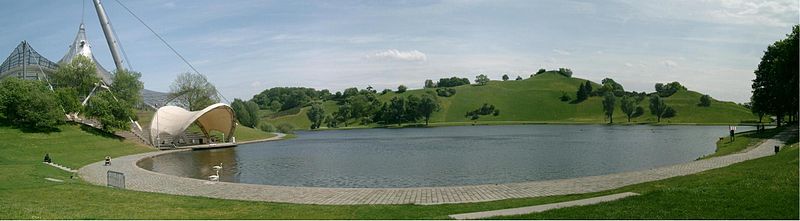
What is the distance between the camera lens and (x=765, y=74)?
5894 cm

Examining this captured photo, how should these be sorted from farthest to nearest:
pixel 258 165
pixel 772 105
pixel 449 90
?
pixel 449 90, pixel 772 105, pixel 258 165

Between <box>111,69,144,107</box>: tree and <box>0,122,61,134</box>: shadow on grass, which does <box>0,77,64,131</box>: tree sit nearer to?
<box>0,122,61,134</box>: shadow on grass

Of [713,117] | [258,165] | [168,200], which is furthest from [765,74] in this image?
[713,117]

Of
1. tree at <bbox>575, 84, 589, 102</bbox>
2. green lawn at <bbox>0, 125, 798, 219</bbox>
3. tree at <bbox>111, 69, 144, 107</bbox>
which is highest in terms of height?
tree at <bbox>575, 84, 589, 102</bbox>

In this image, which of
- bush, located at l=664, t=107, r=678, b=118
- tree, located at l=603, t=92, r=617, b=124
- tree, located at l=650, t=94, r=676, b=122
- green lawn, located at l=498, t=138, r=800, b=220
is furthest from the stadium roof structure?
bush, located at l=664, t=107, r=678, b=118

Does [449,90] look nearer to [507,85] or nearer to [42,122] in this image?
[507,85]

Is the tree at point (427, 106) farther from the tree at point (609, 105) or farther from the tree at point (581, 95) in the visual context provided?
the tree at point (609, 105)

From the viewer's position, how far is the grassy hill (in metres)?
129

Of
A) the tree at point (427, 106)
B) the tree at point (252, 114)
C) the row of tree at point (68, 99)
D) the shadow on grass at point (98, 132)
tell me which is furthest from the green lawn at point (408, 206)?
the tree at point (427, 106)

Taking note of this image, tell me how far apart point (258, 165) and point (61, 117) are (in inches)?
1201

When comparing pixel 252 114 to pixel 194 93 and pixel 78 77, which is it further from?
pixel 78 77

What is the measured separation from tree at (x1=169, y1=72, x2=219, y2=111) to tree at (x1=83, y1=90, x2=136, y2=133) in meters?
36.6

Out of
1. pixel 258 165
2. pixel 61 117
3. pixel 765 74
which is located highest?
pixel 765 74

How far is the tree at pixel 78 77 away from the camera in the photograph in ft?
231
